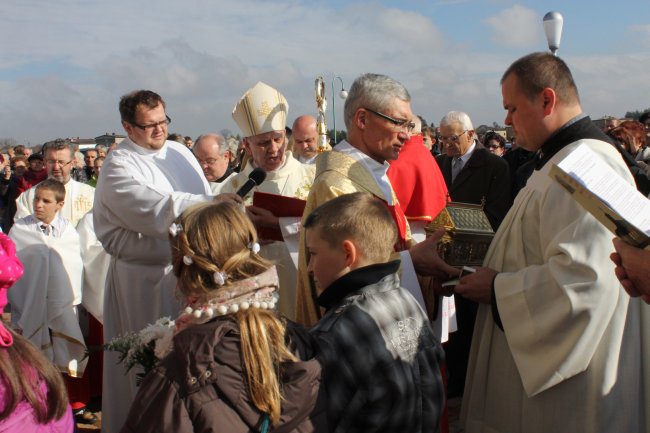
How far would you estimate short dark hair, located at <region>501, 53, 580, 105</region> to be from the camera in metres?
2.75

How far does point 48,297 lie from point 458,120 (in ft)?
14.2

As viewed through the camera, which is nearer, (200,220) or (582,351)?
(200,220)

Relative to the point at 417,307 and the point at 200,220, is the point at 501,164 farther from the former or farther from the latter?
the point at 200,220

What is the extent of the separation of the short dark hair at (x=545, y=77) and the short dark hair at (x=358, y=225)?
34.5 inches

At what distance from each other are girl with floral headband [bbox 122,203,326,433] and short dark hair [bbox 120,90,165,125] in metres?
2.34

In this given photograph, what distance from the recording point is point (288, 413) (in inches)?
76.5

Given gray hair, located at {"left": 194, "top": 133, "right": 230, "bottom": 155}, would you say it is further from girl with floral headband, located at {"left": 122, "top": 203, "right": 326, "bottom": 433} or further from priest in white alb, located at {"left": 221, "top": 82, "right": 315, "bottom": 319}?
girl with floral headband, located at {"left": 122, "top": 203, "right": 326, "bottom": 433}

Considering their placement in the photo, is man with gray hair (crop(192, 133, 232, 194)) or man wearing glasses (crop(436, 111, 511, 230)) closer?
man wearing glasses (crop(436, 111, 511, 230))

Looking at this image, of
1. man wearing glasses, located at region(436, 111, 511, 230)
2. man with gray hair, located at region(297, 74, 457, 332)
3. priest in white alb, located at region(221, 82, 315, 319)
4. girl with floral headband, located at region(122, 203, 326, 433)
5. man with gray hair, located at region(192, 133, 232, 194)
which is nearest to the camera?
girl with floral headband, located at region(122, 203, 326, 433)

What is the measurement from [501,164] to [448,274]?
395 cm

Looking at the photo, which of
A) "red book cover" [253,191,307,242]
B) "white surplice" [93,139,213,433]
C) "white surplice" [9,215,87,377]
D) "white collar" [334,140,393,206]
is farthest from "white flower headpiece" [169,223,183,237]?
"white surplice" [9,215,87,377]

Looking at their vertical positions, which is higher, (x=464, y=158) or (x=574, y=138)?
(x=574, y=138)

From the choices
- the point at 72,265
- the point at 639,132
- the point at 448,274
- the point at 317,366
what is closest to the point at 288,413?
the point at 317,366

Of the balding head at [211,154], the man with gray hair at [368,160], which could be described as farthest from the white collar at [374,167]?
the balding head at [211,154]
